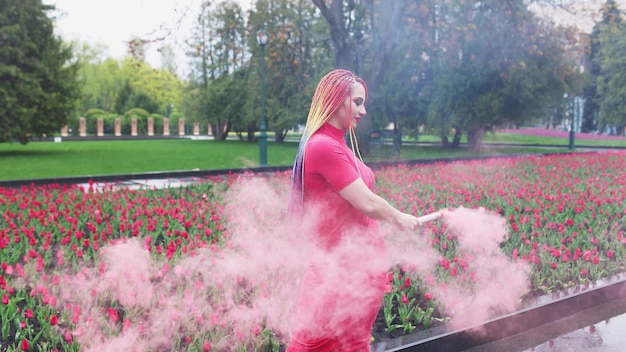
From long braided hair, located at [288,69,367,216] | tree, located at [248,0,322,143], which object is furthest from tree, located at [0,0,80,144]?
long braided hair, located at [288,69,367,216]

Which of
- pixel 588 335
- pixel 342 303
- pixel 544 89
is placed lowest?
pixel 588 335

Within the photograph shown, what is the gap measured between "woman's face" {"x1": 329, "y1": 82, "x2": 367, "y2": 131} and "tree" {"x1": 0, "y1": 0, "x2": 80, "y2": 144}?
85.1 ft

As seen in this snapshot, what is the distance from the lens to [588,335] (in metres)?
4.43

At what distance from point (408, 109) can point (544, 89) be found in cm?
748

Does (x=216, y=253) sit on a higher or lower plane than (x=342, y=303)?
lower

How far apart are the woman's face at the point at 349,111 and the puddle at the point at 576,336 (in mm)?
2509

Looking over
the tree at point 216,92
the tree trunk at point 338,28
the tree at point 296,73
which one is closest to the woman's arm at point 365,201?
the tree trunk at point 338,28

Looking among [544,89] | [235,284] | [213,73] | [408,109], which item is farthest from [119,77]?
[235,284]

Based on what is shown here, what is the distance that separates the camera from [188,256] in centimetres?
561

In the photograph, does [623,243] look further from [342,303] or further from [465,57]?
[465,57]

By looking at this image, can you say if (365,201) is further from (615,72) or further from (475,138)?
(615,72)

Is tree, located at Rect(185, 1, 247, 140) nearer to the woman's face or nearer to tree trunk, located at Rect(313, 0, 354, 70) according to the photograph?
tree trunk, located at Rect(313, 0, 354, 70)

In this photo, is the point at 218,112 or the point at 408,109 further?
the point at 218,112

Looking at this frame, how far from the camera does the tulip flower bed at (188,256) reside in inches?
152
